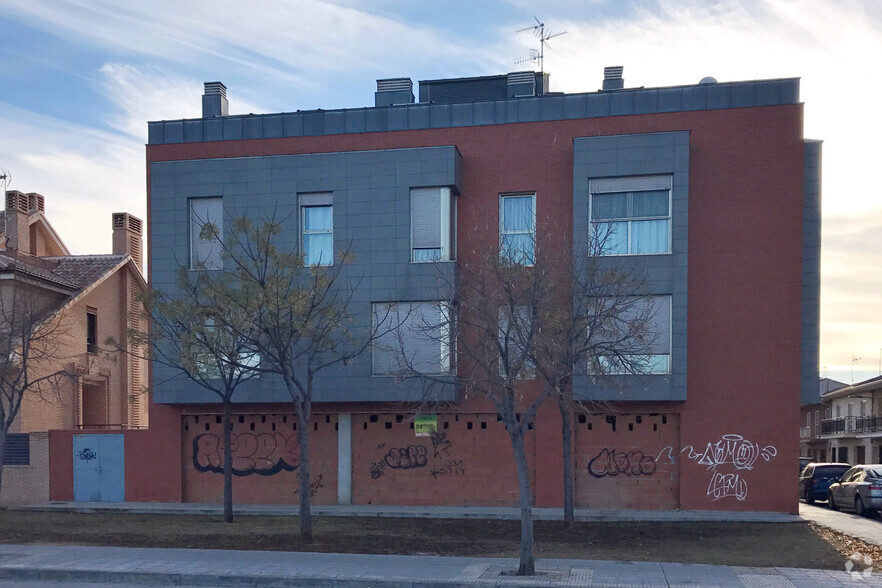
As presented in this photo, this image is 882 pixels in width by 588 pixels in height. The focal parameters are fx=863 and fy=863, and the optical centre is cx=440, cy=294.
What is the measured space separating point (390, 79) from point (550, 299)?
1038cm

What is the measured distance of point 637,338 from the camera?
1653 cm

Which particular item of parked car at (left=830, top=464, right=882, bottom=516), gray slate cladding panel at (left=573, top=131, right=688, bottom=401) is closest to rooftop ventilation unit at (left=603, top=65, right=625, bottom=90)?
gray slate cladding panel at (left=573, top=131, right=688, bottom=401)

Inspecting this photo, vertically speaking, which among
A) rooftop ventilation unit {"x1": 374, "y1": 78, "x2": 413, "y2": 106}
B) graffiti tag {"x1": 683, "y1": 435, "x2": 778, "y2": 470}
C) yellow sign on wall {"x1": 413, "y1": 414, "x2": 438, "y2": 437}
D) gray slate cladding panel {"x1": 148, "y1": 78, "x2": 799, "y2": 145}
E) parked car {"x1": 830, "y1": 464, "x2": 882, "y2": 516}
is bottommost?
parked car {"x1": 830, "y1": 464, "x2": 882, "y2": 516}

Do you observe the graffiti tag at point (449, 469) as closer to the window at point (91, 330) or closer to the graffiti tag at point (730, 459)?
the graffiti tag at point (730, 459)

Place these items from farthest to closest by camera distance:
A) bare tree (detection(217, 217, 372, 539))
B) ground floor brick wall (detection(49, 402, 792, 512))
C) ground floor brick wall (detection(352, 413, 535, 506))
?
ground floor brick wall (detection(352, 413, 535, 506)), ground floor brick wall (detection(49, 402, 792, 512)), bare tree (detection(217, 217, 372, 539))

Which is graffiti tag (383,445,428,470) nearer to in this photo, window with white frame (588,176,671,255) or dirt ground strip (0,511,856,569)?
dirt ground strip (0,511,856,569)

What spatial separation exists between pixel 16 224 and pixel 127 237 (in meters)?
3.92

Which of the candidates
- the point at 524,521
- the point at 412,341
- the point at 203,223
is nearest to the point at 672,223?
the point at 412,341

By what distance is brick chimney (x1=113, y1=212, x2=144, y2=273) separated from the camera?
3378cm

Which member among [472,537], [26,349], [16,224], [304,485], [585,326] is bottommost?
[472,537]

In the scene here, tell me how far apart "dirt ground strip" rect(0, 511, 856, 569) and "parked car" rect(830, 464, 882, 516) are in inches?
197

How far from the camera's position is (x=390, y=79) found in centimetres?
2372

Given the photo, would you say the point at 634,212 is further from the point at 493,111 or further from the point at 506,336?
the point at 506,336

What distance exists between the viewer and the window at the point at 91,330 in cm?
2931
